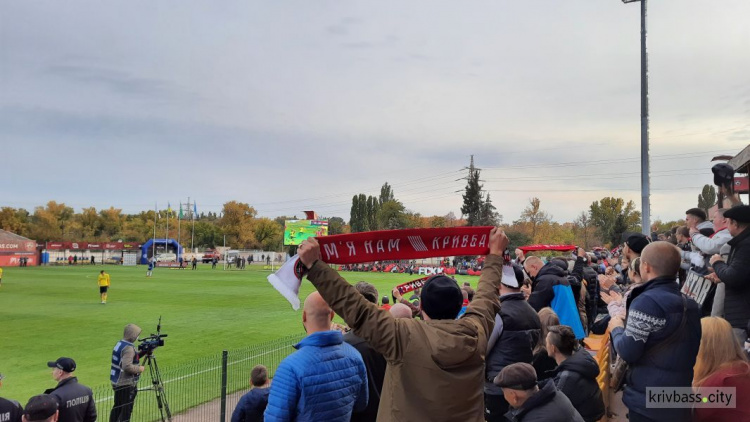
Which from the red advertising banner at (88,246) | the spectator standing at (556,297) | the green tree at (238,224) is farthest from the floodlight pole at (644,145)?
the green tree at (238,224)

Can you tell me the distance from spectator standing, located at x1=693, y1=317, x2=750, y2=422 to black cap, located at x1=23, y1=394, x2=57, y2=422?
600 centimetres

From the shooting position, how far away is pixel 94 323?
2216 cm

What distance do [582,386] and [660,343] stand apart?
1.02 m

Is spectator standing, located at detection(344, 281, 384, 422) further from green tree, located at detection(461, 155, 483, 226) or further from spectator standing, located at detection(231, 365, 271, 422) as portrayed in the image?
green tree, located at detection(461, 155, 483, 226)

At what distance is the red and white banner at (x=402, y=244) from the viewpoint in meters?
2.88

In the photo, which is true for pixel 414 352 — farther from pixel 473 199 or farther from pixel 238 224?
pixel 238 224

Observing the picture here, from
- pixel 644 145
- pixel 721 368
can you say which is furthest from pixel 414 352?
pixel 644 145

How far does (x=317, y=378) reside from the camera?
3.42m

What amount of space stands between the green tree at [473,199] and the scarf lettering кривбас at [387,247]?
78.6 metres

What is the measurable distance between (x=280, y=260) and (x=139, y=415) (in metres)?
87.9

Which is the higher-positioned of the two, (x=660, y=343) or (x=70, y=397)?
(x=660, y=343)

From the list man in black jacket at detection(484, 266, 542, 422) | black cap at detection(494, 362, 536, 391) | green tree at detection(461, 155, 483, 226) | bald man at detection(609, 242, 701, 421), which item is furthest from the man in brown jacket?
green tree at detection(461, 155, 483, 226)

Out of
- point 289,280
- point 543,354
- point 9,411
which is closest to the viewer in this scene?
point 289,280

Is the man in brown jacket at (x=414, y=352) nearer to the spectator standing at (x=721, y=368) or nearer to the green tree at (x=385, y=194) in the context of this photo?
the spectator standing at (x=721, y=368)
